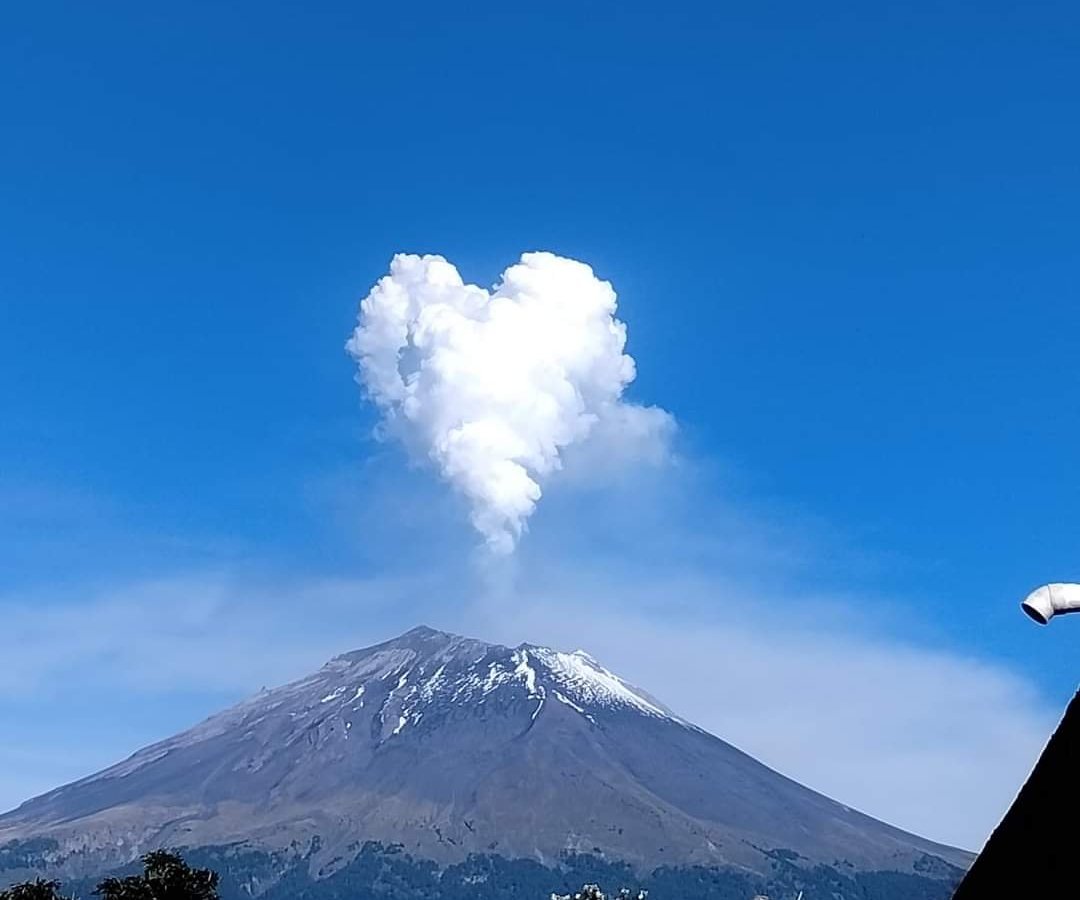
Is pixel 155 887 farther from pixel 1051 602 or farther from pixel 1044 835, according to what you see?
pixel 1051 602

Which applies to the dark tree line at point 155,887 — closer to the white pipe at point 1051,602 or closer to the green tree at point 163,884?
the green tree at point 163,884

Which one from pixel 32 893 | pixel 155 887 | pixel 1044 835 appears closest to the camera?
pixel 1044 835

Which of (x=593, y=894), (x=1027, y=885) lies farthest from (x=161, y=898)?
(x=1027, y=885)

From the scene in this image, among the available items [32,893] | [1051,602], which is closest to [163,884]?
[32,893]

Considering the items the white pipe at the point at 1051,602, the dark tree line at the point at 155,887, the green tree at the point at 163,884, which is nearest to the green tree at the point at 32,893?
the dark tree line at the point at 155,887

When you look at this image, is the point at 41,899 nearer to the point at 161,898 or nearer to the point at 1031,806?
the point at 161,898

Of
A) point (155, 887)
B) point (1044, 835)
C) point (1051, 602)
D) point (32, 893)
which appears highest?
point (155, 887)

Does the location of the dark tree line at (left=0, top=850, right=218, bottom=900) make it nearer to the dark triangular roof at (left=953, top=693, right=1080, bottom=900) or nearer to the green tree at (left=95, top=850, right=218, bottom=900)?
the green tree at (left=95, top=850, right=218, bottom=900)
